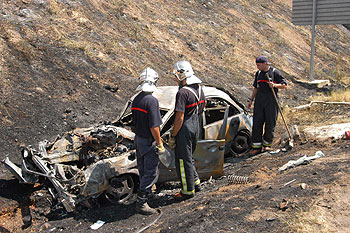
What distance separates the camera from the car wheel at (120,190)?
18.0 ft

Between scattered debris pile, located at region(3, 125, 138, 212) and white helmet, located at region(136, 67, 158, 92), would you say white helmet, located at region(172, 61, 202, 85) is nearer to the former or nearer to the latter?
white helmet, located at region(136, 67, 158, 92)

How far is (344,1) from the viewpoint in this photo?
15.4 m

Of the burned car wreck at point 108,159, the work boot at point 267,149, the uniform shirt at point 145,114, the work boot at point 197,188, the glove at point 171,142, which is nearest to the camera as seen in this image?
the uniform shirt at point 145,114

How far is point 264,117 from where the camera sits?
732cm

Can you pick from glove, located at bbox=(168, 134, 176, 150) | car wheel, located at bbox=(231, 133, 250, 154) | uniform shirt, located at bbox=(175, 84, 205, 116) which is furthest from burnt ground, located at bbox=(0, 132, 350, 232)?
uniform shirt, located at bbox=(175, 84, 205, 116)

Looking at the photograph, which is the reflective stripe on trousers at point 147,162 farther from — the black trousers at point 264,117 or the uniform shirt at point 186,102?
the black trousers at point 264,117

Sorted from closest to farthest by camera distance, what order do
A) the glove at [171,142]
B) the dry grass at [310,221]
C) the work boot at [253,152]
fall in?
1. the dry grass at [310,221]
2. the glove at [171,142]
3. the work boot at [253,152]

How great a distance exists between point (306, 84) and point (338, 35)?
10.7m

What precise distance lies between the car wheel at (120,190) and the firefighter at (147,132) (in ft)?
1.66

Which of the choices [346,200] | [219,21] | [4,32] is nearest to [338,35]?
[219,21]

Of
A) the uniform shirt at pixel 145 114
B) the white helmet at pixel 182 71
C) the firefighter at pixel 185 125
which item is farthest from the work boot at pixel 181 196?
the white helmet at pixel 182 71

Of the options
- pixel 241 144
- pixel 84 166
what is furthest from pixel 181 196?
pixel 241 144

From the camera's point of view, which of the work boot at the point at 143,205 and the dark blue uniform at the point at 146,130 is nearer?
the dark blue uniform at the point at 146,130

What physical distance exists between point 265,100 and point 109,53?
20.1ft
